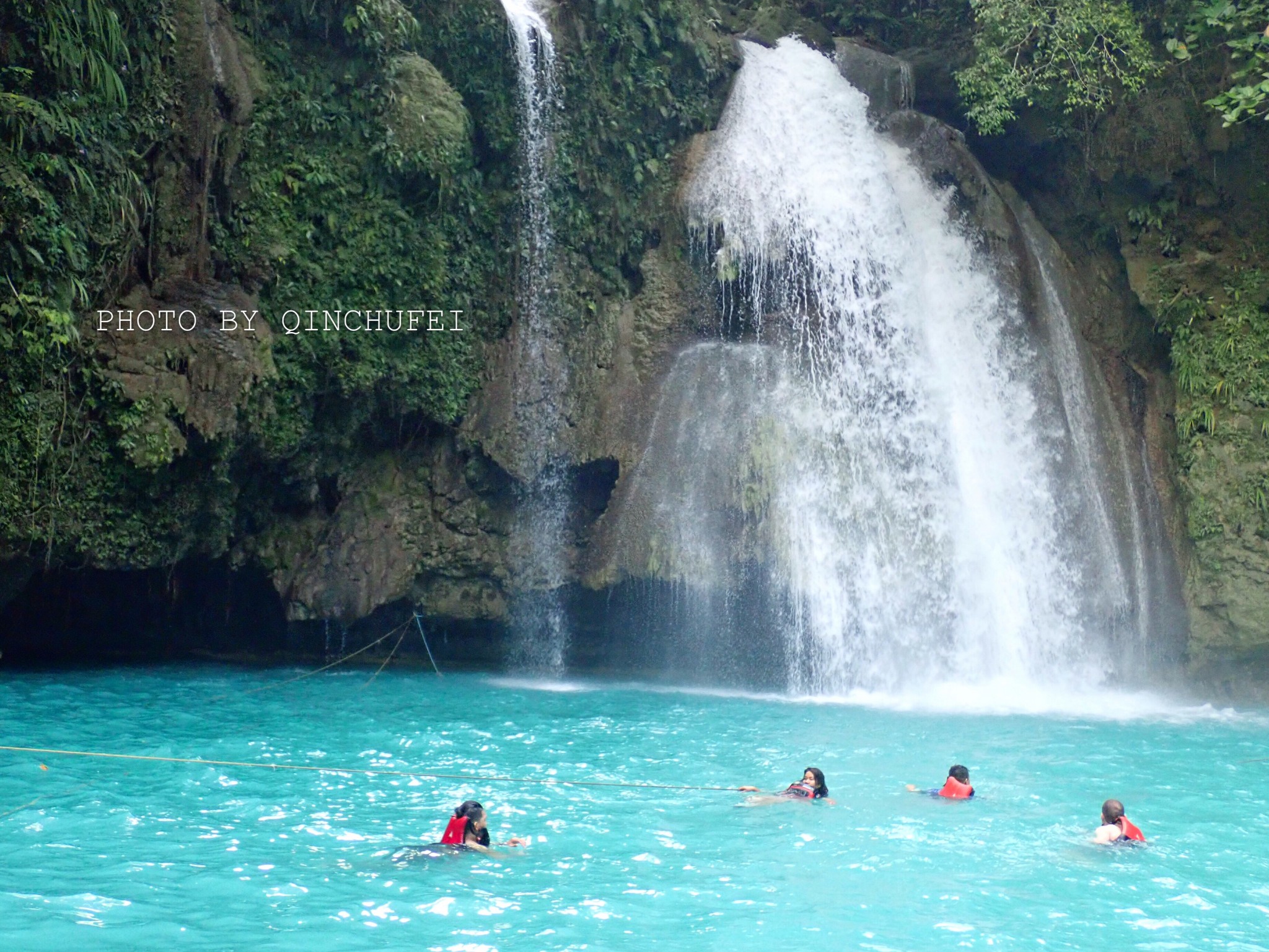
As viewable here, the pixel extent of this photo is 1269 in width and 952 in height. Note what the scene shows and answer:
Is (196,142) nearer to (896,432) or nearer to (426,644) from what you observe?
(426,644)

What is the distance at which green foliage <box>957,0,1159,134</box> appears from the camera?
1689 cm

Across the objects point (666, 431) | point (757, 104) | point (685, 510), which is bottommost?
point (685, 510)

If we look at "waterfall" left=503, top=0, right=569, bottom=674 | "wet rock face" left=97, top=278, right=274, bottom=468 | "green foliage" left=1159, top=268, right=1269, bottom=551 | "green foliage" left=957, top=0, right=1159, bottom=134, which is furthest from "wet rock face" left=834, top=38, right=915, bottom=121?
"wet rock face" left=97, top=278, right=274, bottom=468

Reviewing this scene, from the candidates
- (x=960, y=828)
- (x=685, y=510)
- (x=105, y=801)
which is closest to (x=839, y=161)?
(x=685, y=510)

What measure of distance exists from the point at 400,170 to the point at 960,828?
1087 centimetres

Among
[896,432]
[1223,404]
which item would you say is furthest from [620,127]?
[1223,404]

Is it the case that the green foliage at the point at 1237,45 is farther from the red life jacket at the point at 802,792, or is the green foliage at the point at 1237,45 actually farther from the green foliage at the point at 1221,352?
the red life jacket at the point at 802,792

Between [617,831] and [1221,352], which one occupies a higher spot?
[1221,352]

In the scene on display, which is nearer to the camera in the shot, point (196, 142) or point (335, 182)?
point (196, 142)

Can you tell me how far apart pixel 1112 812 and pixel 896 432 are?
8.52m

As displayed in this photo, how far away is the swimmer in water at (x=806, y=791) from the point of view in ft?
31.8

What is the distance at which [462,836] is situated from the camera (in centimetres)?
816

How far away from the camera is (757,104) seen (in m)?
18.6

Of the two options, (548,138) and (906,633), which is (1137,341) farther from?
(548,138)
